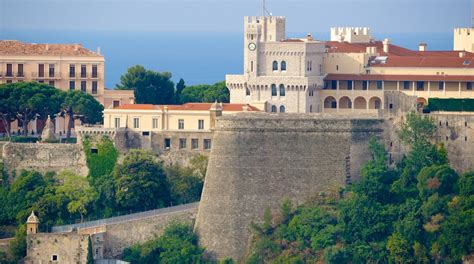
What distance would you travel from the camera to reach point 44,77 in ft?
287

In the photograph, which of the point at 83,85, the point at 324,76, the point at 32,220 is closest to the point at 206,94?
the point at 83,85

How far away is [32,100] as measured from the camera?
268 feet

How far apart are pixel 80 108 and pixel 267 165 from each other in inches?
425

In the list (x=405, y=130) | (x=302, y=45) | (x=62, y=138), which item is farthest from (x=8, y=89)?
(x=405, y=130)

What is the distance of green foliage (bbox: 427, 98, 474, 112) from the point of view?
77.5m

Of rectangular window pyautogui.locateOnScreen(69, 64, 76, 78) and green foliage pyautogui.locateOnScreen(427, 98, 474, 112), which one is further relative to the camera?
rectangular window pyautogui.locateOnScreen(69, 64, 76, 78)

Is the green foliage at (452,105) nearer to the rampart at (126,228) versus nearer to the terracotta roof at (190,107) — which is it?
the terracotta roof at (190,107)

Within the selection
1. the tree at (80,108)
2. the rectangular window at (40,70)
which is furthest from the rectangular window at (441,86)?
the rectangular window at (40,70)

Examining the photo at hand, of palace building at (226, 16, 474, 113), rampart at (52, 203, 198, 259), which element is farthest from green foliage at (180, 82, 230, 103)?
rampart at (52, 203, 198, 259)

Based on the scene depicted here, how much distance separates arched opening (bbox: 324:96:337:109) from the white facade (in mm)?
469

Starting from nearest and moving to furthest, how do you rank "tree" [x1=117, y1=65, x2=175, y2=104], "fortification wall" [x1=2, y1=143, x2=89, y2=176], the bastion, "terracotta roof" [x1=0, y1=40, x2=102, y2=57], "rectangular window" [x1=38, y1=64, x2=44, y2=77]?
the bastion, "fortification wall" [x1=2, y1=143, x2=89, y2=176], "tree" [x1=117, y1=65, x2=175, y2=104], "rectangular window" [x1=38, y1=64, x2=44, y2=77], "terracotta roof" [x1=0, y1=40, x2=102, y2=57]

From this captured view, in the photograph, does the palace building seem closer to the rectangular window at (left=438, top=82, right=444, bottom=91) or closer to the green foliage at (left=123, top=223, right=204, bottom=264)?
the rectangular window at (left=438, top=82, right=444, bottom=91)

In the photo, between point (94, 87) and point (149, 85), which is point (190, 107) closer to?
point (149, 85)

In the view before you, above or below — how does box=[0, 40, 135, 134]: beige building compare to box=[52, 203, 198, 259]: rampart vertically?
above
